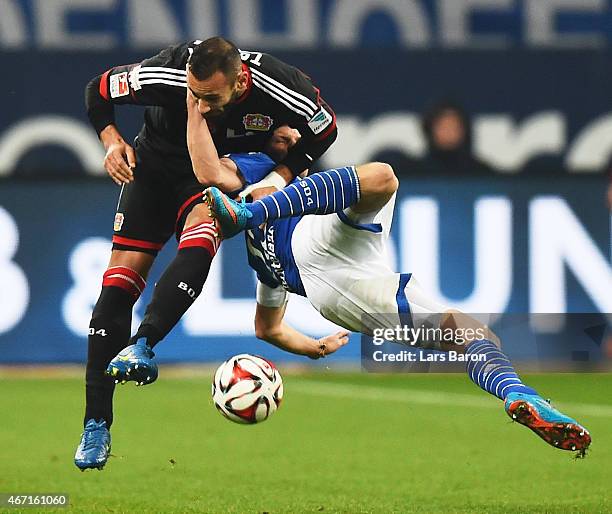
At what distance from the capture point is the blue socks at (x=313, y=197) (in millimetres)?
5332

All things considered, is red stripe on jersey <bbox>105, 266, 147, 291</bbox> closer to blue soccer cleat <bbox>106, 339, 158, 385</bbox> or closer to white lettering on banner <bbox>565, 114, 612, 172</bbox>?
blue soccer cleat <bbox>106, 339, 158, 385</bbox>

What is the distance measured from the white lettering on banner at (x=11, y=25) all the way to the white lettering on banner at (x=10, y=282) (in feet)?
4.21

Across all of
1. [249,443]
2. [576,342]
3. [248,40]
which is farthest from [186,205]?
[576,342]

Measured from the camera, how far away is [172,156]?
19.9 feet

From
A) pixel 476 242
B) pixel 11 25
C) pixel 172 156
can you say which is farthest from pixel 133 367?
pixel 11 25

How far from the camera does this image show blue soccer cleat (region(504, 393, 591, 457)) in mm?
4777

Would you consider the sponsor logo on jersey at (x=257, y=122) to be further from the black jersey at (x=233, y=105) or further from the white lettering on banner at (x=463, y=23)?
the white lettering on banner at (x=463, y=23)

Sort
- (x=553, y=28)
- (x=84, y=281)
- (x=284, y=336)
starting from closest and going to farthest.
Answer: (x=284, y=336)
(x=84, y=281)
(x=553, y=28)

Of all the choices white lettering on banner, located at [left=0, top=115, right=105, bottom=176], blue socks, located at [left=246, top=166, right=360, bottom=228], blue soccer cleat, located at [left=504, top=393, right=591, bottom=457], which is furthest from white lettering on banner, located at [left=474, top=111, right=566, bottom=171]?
blue soccer cleat, located at [left=504, top=393, right=591, bottom=457]

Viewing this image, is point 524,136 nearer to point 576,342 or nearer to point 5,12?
point 576,342

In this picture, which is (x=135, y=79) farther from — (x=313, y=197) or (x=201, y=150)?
(x=313, y=197)

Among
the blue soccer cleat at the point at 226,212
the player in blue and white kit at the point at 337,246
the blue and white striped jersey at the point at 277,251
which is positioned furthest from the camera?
the blue and white striped jersey at the point at 277,251

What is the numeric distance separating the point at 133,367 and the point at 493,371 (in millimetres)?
1389

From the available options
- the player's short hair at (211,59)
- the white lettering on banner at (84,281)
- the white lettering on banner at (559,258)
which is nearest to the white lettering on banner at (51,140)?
the white lettering on banner at (84,281)
